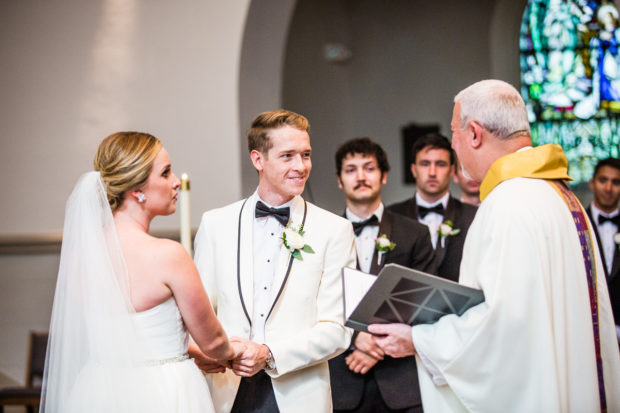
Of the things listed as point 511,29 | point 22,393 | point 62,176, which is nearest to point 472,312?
point 22,393

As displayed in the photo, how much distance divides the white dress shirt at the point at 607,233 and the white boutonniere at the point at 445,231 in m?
2.09

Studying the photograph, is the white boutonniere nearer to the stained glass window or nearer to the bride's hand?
the bride's hand

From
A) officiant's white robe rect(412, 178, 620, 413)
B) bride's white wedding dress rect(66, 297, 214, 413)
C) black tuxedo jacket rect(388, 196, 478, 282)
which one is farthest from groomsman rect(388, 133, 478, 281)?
bride's white wedding dress rect(66, 297, 214, 413)

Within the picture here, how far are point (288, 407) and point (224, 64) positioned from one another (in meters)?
3.07

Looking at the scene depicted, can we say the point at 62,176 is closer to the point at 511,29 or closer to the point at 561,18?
the point at 511,29

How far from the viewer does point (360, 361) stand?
3.24m

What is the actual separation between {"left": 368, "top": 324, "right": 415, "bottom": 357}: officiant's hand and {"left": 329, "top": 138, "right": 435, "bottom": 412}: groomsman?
2.54ft

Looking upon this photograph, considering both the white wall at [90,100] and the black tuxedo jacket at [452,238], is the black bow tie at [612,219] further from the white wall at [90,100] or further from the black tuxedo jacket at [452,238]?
the white wall at [90,100]

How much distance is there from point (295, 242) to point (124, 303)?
759 mm

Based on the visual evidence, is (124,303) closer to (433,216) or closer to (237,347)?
(237,347)

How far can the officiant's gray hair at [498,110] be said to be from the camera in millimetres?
2369

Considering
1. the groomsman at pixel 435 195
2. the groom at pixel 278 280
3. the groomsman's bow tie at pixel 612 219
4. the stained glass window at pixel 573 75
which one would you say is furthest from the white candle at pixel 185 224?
the stained glass window at pixel 573 75

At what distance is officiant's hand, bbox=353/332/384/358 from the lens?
319cm

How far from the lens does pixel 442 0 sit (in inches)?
335
